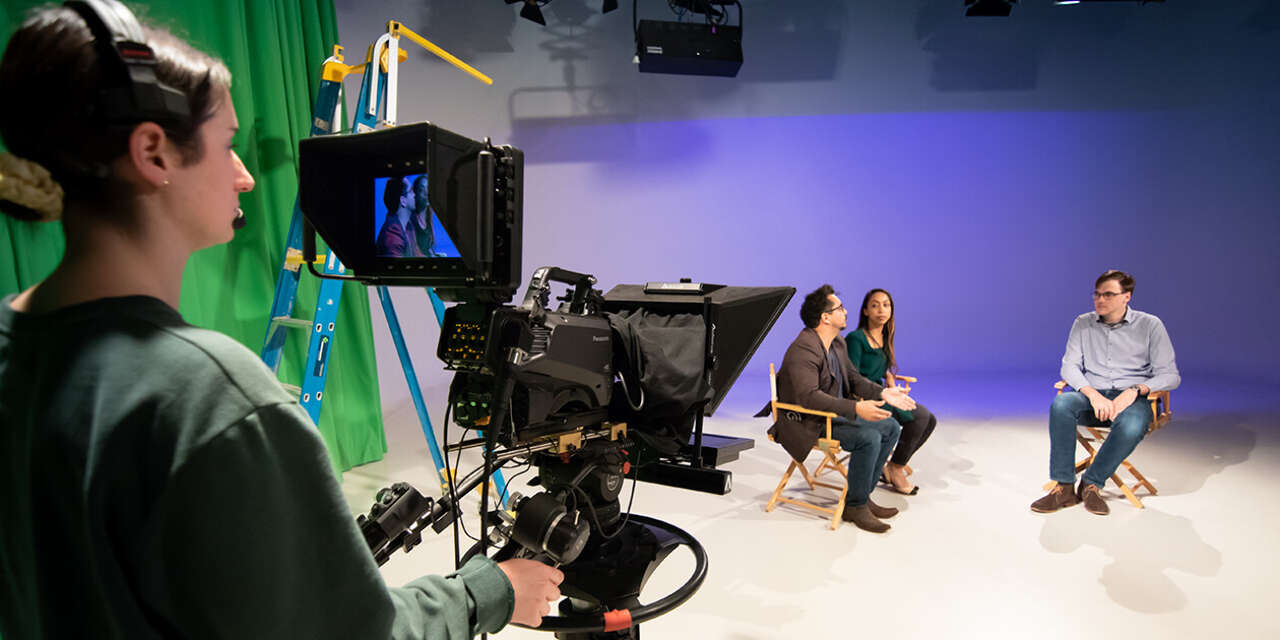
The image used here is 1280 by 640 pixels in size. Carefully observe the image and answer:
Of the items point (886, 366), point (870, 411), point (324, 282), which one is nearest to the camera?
point (324, 282)

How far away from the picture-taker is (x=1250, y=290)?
6.11 meters

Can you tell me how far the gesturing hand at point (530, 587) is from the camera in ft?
2.62

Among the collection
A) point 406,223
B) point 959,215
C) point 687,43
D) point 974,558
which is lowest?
point 974,558

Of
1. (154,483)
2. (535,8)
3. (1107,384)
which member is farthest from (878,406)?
(535,8)

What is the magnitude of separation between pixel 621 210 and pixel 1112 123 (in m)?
4.93

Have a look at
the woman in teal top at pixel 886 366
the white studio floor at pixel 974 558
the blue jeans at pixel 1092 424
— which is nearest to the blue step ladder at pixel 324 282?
the white studio floor at pixel 974 558

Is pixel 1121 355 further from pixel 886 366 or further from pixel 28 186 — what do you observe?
pixel 28 186

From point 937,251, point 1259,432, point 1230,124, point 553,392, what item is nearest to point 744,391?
point 937,251

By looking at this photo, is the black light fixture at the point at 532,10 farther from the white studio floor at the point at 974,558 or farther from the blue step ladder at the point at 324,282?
the white studio floor at the point at 974,558

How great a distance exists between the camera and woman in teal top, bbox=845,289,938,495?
3.46m

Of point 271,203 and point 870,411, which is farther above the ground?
point 271,203

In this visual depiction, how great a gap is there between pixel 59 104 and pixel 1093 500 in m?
4.01

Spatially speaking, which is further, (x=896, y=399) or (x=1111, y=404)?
(x=1111, y=404)

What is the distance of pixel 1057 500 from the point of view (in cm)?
320
